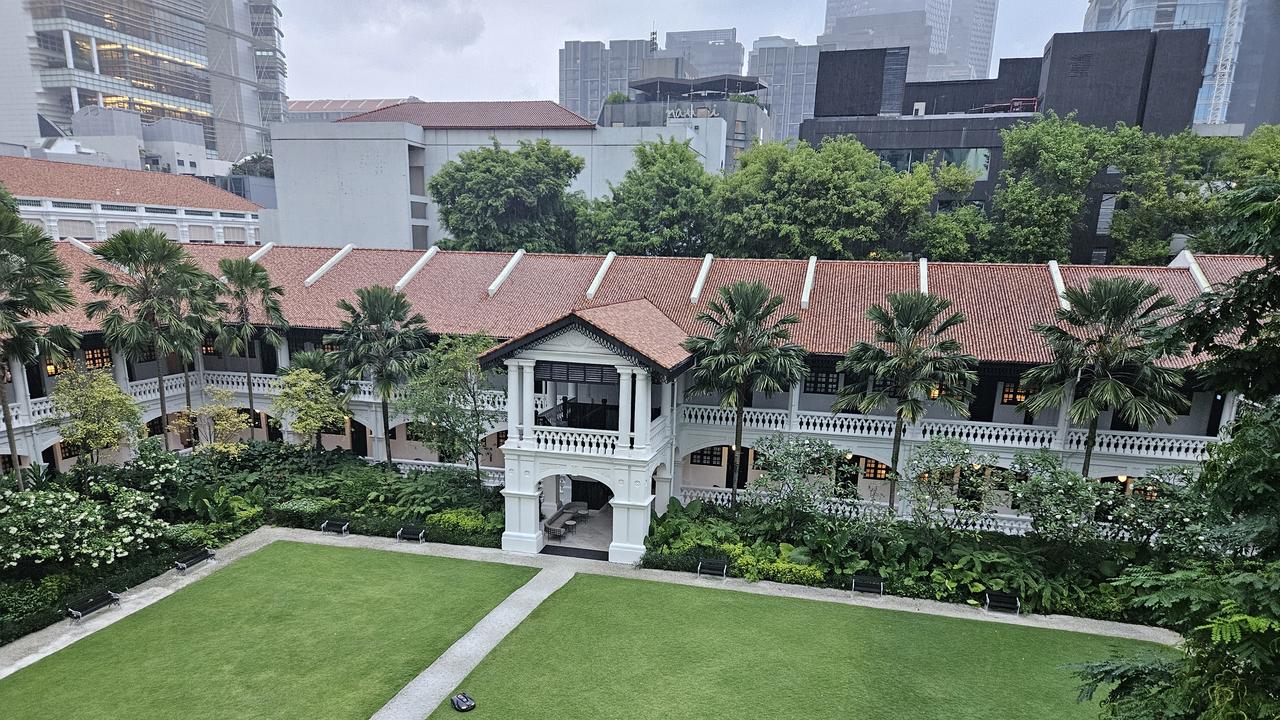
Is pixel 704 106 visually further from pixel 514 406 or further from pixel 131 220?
pixel 514 406

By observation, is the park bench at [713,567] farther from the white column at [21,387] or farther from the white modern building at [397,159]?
the white modern building at [397,159]

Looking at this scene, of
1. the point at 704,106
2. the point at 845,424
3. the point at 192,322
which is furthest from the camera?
the point at 704,106

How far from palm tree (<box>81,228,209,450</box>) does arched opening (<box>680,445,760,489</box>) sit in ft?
65.2

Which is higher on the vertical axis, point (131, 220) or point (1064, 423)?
point (131, 220)

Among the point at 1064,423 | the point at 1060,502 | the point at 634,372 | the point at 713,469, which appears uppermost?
the point at 634,372

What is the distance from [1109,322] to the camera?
20734 millimetres

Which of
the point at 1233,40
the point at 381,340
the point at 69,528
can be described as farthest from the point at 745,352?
the point at 1233,40

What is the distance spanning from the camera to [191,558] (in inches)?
835

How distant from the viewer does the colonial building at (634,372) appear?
877 inches

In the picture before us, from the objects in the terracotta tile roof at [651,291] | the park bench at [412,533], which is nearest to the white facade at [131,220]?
the terracotta tile roof at [651,291]

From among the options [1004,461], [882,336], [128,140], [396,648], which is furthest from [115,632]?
[128,140]

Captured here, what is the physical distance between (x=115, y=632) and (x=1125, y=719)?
21077 millimetres

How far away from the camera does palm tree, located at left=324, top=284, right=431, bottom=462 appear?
85.6 feet

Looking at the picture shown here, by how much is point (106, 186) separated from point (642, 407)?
51.5 meters
